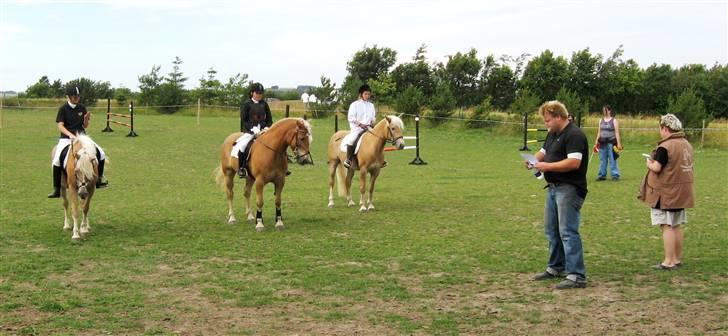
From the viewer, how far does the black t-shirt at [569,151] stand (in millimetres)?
6500

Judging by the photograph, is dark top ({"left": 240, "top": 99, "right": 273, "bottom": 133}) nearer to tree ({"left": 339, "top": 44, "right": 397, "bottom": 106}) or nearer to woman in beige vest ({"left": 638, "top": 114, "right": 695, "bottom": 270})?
woman in beige vest ({"left": 638, "top": 114, "right": 695, "bottom": 270})

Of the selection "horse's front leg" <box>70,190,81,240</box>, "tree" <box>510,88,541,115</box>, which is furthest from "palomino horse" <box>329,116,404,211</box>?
"tree" <box>510,88,541,115</box>

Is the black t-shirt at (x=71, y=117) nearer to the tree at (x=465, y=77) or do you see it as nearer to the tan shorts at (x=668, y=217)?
the tan shorts at (x=668, y=217)

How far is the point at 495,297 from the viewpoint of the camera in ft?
21.0

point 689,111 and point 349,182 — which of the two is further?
point 689,111

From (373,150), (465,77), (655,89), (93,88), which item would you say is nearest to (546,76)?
(465,77)

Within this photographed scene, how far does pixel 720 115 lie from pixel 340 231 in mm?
44826

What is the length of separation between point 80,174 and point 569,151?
6364mm

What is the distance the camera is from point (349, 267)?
767cm

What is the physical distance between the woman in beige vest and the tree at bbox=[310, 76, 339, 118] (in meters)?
34.4

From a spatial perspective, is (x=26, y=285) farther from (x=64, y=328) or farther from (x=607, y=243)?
(x=607, y=243)

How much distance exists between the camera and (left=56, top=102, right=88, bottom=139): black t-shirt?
962 centimetres

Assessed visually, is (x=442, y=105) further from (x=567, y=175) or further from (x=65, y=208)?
(x=567, y=175)

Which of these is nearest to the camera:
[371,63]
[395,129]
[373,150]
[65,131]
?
[65,131]
